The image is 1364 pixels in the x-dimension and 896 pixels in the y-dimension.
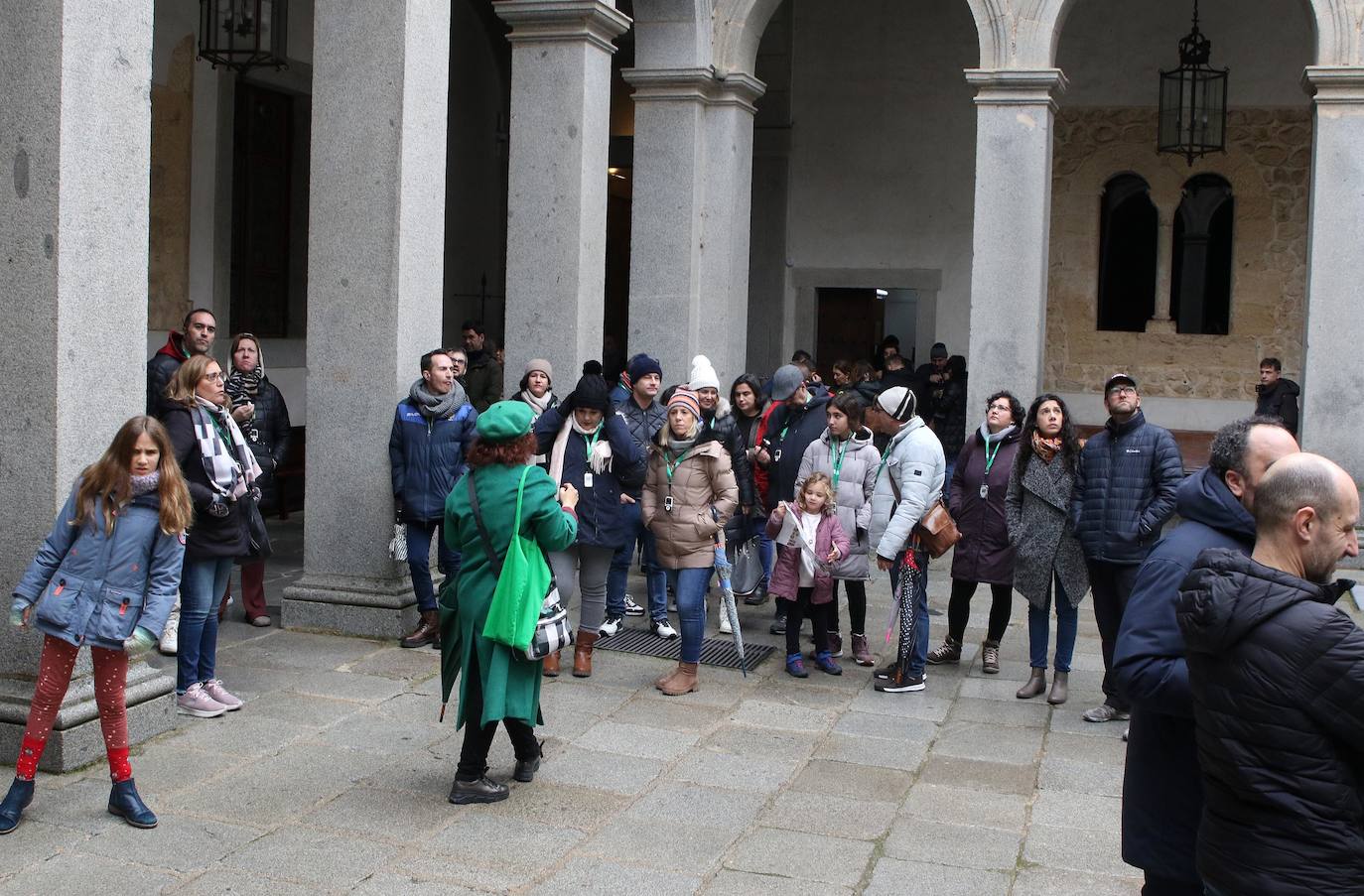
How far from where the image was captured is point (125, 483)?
16.8 ft

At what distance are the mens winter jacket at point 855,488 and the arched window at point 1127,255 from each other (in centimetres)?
1161

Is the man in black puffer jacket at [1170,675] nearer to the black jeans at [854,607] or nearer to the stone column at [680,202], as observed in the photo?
the black jeans at [854,607]

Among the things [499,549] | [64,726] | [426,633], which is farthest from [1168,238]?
[64,726]

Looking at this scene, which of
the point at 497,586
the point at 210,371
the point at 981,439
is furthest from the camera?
the point at 981,439

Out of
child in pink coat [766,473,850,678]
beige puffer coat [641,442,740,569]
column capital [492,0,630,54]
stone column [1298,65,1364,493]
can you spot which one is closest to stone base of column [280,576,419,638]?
beige puffer coat [641,442,740,569]

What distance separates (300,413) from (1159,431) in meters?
10.1

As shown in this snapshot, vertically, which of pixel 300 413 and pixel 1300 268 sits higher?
pixel 1300 268

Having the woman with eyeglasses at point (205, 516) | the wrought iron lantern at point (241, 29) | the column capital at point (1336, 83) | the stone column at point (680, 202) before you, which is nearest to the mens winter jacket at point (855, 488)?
the woman with eyeglasses at point (205, 516)

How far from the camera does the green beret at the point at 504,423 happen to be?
18.6ft

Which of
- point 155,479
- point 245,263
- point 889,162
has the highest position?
point 889,162

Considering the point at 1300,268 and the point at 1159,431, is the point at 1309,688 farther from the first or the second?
the point at 1300,268

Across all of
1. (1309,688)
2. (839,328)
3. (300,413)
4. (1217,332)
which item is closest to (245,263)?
(300,413)

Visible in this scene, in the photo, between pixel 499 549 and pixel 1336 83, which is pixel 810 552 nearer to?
pixel 499 549

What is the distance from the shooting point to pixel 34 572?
5.15 meters
